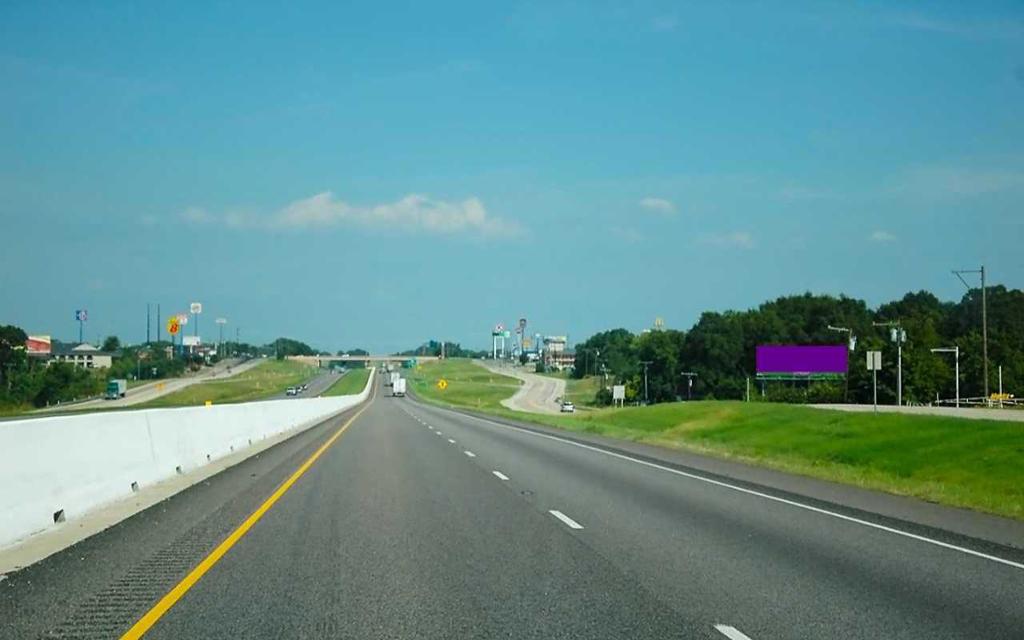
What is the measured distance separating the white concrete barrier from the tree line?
8995cm

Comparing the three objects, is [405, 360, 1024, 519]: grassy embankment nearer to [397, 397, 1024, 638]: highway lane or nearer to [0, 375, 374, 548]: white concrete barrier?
[397, 397, 1024, 638]: highway lane

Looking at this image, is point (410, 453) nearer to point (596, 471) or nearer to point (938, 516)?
point (596, 471)

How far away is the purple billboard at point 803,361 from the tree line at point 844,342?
3082mm

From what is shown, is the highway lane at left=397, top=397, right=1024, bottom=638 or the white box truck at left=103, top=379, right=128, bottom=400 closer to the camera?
the highway lane at left=397, top=397, right=1024, bottom=638

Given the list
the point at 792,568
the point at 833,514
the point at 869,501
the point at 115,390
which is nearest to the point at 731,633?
the point at 792,568

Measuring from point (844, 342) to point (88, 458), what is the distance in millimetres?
153413

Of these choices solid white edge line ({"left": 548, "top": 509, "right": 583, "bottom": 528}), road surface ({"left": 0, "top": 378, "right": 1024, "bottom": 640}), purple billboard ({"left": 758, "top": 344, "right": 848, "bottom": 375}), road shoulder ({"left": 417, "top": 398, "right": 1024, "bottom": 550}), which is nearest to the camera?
road surface ({"left": 0, "top": 378, "right": 1024, "bottom": 640})

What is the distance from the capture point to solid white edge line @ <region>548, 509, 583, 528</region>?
15.7 meters

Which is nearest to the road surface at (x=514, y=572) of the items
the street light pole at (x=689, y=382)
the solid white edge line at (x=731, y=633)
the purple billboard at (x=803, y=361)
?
the solid white edge line at (x=731, y=633)

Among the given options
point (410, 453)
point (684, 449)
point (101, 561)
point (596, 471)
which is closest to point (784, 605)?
point (101, 561)

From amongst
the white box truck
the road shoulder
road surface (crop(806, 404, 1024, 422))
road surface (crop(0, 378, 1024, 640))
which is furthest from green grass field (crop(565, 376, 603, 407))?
road surface (crop(0, 378, 1024, 640))

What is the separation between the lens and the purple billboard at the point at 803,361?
107 m

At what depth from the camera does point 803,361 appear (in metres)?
108

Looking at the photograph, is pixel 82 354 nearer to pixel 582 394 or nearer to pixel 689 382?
pixel 582 394
